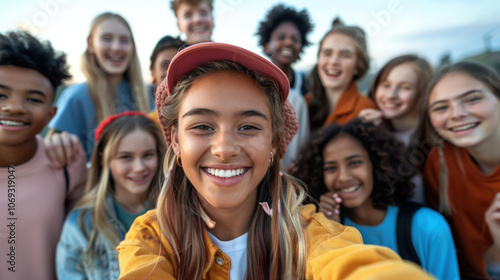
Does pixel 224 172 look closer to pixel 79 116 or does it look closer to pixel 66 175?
pixel 66 175

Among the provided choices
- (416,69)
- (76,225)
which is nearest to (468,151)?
(416,69)

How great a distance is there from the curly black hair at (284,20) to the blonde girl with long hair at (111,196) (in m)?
2.00

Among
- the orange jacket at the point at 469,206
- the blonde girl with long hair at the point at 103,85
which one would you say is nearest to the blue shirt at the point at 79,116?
the blonde girl with long hair at the point at 103,85

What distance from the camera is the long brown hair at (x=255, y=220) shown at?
164 cm

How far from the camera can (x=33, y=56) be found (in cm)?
233

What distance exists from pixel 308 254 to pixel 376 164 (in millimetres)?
1298

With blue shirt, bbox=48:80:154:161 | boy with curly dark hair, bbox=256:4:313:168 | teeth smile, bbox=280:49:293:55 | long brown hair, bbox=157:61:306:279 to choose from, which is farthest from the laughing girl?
blue shirt, bbox=48:80:154:161

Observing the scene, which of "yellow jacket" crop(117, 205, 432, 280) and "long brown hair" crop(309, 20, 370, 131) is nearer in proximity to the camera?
"yellow jacket" crop(117, 205, 432, 280)

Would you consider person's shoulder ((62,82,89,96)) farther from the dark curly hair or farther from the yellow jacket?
the yellow jacket

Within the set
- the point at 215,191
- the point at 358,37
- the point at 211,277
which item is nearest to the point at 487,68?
the point at 358,37

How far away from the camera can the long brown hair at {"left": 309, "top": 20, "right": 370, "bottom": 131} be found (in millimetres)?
3442

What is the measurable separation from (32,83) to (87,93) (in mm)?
1182

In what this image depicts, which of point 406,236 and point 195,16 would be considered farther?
point 195,16

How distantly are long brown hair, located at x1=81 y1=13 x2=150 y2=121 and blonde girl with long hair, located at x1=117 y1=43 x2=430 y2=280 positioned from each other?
1866mm
